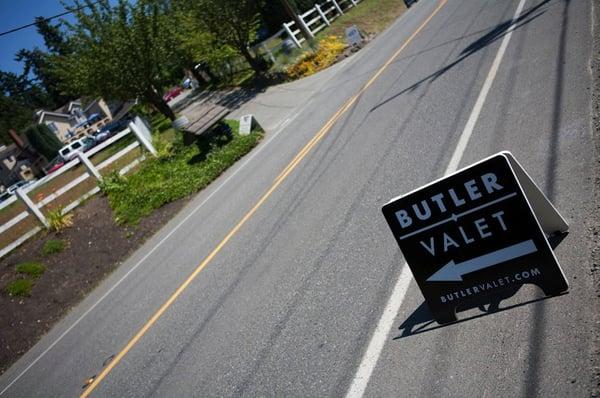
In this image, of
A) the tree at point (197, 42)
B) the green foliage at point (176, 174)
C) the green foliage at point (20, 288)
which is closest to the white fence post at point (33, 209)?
the green foliage at point (176, 174)

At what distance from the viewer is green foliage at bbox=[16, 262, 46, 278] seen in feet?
36.8

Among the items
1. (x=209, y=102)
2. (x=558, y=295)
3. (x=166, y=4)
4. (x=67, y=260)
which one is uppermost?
(x=166, y=4)

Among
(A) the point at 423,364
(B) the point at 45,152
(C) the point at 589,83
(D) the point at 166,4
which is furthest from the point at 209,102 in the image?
(B) the point at 45,152

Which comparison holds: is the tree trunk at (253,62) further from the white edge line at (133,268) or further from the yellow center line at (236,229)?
the white edge line at (133,268)

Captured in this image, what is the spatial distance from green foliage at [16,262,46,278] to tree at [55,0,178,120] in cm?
1138

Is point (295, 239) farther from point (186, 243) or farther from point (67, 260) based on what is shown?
point (67, 260)

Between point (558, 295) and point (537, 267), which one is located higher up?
point (537, 267)

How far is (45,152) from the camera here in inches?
2245

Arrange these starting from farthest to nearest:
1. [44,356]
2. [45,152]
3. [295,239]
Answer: [45,152] < [44,356] < [295,239]

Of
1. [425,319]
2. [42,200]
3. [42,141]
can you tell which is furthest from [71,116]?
[425,319]

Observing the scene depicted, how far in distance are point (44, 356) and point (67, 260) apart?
3.71 m

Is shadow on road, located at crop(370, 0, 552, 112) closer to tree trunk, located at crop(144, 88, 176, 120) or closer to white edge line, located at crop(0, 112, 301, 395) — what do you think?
white edge line, located at crop(0, 112, 301, 395)

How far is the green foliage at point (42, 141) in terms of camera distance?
186ft

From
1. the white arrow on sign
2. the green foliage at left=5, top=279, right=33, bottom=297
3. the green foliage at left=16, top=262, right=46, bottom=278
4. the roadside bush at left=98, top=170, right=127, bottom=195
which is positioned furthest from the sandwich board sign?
the roadside bush at left=98, top=170, right=127, bottom=195
